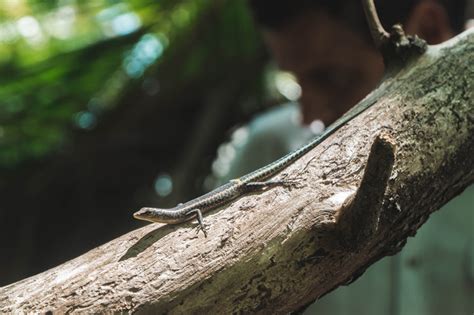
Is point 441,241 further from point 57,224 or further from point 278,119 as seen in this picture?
point 57,224

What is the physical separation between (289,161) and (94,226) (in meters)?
3.14

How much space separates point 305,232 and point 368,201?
170 millimetres

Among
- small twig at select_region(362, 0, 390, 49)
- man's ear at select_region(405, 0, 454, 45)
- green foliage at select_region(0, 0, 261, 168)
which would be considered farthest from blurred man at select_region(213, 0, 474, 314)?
small twig at select_region(362, 0, 390, 49)

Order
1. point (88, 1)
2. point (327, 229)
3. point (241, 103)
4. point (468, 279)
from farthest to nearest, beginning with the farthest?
point (241, 103), point (88, 1), point (468, 279), point (327, 229)

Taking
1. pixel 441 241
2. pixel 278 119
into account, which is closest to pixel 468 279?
pixel 441 241

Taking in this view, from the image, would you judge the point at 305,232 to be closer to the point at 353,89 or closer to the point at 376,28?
the point at 376,28

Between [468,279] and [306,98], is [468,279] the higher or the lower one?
the lower one

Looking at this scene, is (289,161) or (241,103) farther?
(241,103)

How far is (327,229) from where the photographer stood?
1.31 meters

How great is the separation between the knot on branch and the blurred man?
148cm

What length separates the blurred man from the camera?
2.75 meters

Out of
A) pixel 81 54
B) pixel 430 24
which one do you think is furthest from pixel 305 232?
pixel 81 54

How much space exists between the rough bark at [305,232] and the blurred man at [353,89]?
1222mm

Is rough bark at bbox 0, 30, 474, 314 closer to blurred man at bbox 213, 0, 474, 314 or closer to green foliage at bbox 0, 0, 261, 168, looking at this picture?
blurred man at bbox 213, 0, 474, 314
